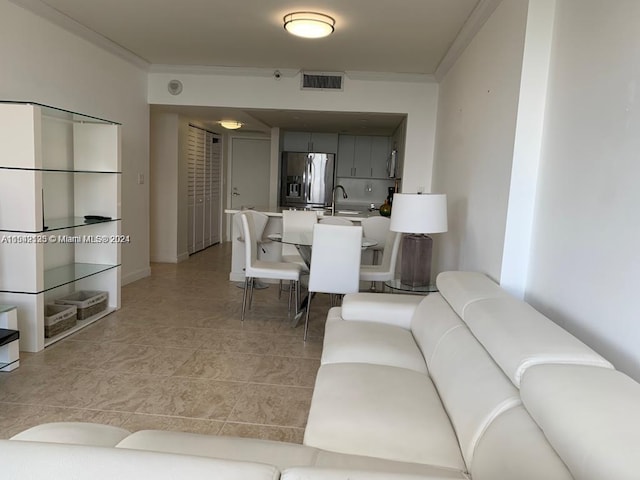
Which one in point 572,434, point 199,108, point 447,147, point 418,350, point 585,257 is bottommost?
point 418,350

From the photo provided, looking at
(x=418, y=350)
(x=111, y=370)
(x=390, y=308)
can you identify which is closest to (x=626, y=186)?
(x=418, y=350)

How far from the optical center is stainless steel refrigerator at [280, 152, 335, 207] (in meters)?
8.24

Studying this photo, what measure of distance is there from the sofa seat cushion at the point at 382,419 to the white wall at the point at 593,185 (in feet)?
2.14

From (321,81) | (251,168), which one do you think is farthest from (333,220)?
(251,168)

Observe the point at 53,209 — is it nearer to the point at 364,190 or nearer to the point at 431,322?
the point at 431,322

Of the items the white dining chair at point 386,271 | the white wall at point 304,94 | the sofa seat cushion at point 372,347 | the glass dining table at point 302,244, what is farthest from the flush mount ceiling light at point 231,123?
the sofa seat cushion at point 372,347

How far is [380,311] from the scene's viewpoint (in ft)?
8.95

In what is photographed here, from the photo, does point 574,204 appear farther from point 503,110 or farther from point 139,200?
point 139,200

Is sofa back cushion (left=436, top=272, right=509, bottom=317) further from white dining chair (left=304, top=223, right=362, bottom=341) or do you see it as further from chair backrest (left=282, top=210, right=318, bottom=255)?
chair backrest (left=282, top=210, right=318, bottom=255)

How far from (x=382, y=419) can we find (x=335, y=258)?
223 cm

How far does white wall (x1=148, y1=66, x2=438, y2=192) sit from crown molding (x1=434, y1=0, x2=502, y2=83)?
0.62m

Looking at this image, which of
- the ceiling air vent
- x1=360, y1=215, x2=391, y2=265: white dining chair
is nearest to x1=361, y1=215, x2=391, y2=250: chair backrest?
x1=360, y1=215, x2=391, y2=265: white dining chair

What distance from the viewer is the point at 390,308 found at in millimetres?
2732

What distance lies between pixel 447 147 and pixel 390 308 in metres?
2.34
